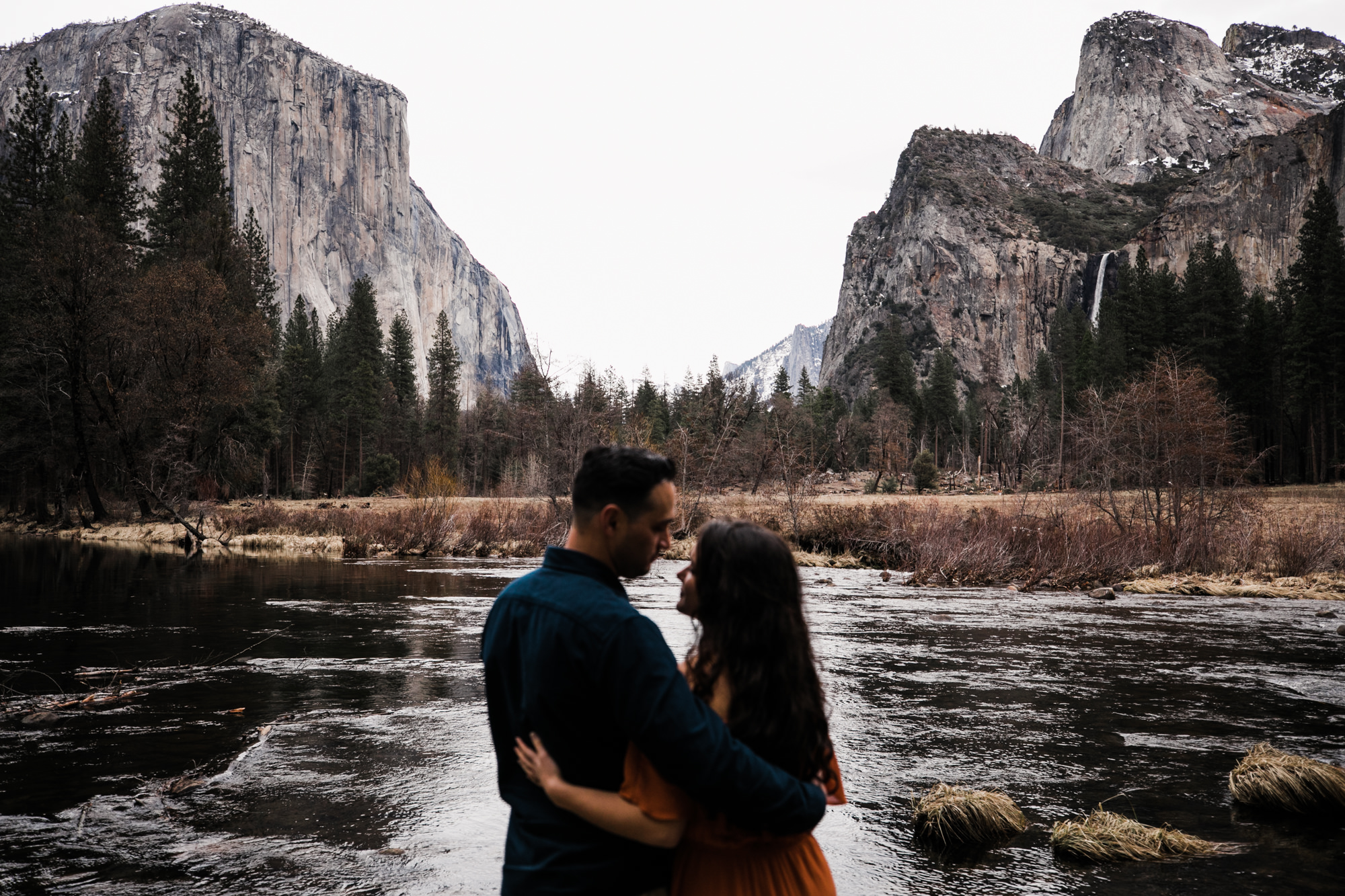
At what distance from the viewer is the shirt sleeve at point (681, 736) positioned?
81.3 inches

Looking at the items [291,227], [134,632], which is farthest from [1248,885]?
[291,227]

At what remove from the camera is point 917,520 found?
2866 cm

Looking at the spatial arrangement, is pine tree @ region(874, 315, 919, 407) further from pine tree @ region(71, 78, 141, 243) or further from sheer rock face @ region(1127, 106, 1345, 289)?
pine tree @ region(71, 78, 141, 243)

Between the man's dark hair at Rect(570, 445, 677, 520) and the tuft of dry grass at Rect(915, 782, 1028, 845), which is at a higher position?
the man's dark hair at Rect(570, 445, 677, 520)

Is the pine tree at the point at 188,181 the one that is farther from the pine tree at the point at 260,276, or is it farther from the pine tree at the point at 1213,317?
the pine tree at the point at 1213,317

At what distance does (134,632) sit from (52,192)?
4508cm

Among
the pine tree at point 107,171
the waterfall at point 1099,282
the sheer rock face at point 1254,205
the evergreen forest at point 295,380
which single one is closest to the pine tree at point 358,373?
the evergreen forest at point 295,380

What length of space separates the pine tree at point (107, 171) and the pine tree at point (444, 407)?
116 ft

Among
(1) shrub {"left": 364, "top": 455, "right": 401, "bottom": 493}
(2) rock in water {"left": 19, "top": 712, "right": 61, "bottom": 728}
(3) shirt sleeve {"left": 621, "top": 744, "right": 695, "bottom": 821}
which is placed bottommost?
(2) rock in water {"left": 19, "top": 712, "right": 61, "bottom": 728}

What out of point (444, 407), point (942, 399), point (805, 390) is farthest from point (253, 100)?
point (942, 399)

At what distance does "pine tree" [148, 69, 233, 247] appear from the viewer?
167 ft

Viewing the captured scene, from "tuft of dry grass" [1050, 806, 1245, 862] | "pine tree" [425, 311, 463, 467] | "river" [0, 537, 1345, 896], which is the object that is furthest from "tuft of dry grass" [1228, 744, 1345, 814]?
"pine tree" [425, 311, 463, 467]

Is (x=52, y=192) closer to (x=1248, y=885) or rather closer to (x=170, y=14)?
(x=1248, y=885)

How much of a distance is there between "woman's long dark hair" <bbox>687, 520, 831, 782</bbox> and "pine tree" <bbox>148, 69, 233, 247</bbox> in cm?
5445
